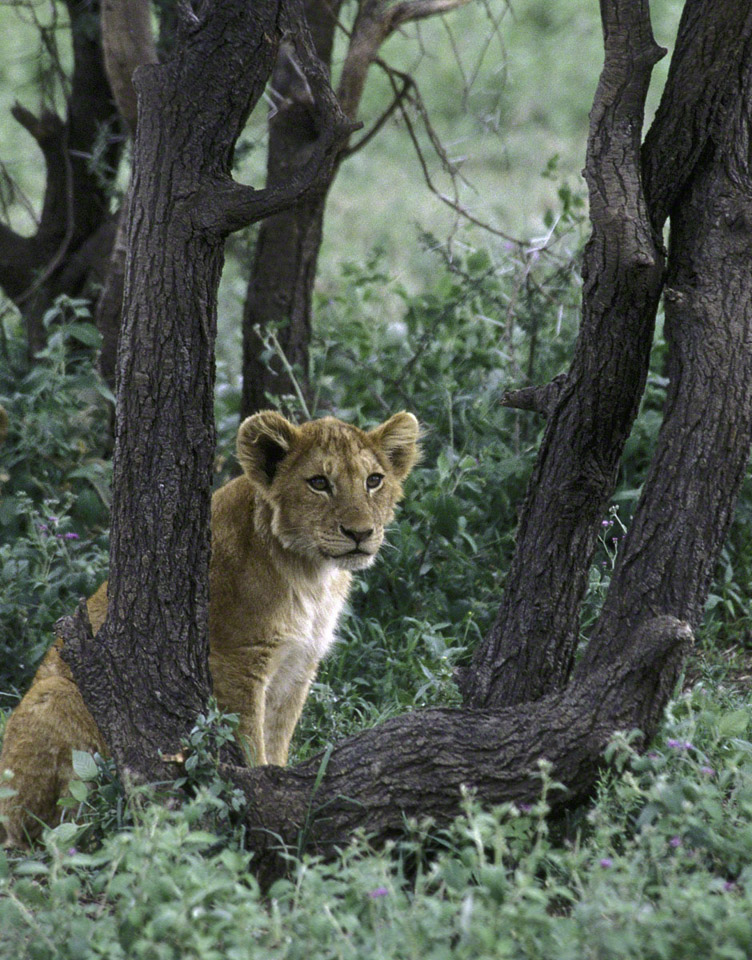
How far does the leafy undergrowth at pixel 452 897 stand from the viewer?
280 cm

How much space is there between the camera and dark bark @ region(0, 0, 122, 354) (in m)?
7.22

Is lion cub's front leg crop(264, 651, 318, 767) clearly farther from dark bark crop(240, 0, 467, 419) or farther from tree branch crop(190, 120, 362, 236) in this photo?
dark bark crop(240, 0, 467, 419)

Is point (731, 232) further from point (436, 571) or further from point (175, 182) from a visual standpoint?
point (436, 571)

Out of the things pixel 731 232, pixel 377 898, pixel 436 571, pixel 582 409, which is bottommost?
pixel 377 898

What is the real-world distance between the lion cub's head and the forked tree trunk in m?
0.74

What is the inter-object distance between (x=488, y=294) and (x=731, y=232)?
10.6ft

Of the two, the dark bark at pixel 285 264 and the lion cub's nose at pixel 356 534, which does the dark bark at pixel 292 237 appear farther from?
the lion cub's nose at pixel 356 534

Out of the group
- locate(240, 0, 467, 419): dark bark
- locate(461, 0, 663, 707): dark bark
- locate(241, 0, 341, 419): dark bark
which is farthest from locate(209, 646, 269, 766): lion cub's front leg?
locate(241, 0, 341, 419): dark bark

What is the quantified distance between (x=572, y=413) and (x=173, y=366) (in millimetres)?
1227

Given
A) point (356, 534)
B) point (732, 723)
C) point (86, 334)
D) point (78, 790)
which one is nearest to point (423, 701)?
point (356, 534)

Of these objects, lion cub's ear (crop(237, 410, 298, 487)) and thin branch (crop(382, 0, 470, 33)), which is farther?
thin branch (crop(382, 0, 470, 33))

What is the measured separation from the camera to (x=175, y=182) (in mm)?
3688

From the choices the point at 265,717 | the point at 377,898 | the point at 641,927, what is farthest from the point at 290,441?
the point at 641,927

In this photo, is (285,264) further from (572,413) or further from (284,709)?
(572,413)
